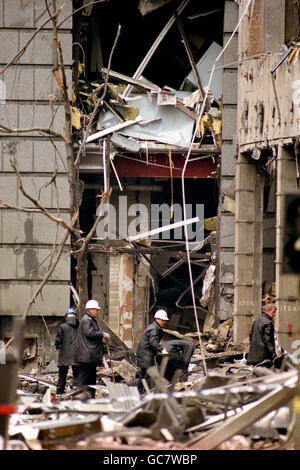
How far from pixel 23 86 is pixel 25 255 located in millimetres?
3458

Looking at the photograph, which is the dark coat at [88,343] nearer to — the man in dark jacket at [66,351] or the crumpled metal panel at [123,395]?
the man in dark jacket at [66,351]

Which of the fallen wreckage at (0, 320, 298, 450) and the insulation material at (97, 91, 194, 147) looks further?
the insulation material at (97, 91, 194, 147)

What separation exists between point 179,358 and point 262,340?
140 cm

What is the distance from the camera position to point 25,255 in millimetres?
20656

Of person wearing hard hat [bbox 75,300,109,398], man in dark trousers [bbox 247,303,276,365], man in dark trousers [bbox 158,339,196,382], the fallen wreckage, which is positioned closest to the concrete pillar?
man in dark trousers [bbox 158,339,196,382]

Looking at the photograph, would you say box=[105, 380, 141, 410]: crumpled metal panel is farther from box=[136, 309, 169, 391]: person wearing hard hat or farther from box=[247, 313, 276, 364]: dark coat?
box=[247, 313, 276, 364]: dark coat

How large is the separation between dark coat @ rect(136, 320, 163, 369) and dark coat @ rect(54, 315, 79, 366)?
1.79 meters

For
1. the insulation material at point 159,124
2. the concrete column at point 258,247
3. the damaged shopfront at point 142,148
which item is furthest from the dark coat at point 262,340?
the insulation material at point 159,124

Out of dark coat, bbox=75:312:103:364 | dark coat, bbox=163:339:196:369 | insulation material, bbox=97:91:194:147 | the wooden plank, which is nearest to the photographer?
dark coat, bbox=75:312:103:364

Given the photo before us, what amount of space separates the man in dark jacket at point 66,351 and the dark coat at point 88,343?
971mm

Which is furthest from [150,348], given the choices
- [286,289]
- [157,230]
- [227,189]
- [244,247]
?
[157,230]

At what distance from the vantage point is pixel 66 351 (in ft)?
56.3

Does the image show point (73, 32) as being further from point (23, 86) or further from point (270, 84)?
point (270, 84)

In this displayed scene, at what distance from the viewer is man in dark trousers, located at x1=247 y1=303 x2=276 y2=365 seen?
1612cm
